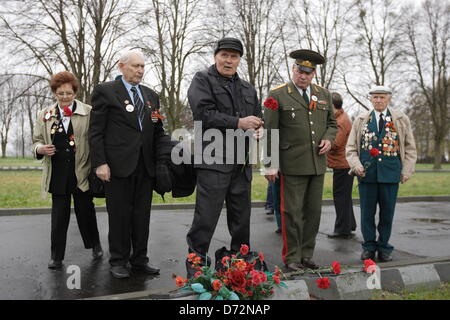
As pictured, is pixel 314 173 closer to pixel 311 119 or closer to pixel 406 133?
pixel 311 119

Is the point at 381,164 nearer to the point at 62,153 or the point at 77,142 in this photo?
the point at 77,142

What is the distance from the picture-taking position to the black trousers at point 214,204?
4148 mm

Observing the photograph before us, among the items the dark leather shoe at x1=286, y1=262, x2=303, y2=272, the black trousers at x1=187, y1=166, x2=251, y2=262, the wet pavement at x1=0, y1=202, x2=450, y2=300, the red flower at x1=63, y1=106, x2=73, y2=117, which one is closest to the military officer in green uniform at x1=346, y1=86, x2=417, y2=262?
the wet pavement at x1=0, y1=202, x2=450, y2=300

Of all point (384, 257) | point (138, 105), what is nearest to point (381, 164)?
point (384, 257)

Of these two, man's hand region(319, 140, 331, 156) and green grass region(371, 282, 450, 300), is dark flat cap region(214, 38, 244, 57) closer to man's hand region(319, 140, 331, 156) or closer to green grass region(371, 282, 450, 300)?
man's hand region(319, 140, 331, 156)

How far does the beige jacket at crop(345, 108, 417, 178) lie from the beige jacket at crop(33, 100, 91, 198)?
2.96 meters

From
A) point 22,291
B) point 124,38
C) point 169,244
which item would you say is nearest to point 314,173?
point 169,244

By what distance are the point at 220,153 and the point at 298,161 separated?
95 cm

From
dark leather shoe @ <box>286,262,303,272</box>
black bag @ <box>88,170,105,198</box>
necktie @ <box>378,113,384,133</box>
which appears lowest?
dark leather shoe @ <box>286,262,303,272</box>

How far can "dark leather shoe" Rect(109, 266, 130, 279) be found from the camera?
4387 millimetres

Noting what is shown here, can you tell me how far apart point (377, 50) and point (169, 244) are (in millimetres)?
31495

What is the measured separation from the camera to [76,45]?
73.2 feet

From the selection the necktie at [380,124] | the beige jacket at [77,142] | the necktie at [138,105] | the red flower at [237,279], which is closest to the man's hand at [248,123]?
the necktie at [138,105]

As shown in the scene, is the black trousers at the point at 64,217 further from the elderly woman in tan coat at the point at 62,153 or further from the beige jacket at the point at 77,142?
the beige jacket at the point at 77,142
